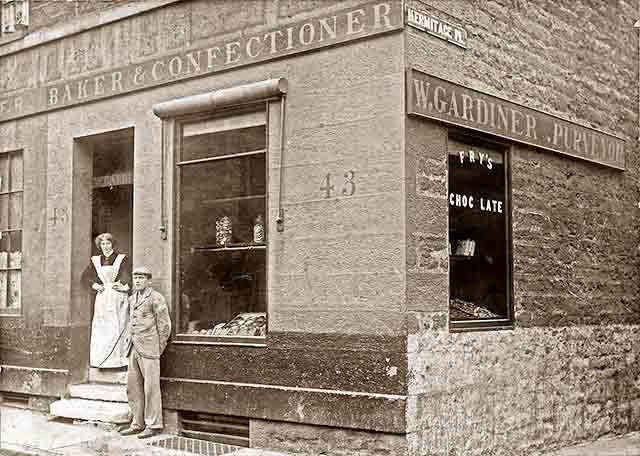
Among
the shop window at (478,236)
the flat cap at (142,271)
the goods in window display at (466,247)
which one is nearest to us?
the shop window at (478,236)

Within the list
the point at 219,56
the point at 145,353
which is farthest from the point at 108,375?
the point at 219,56

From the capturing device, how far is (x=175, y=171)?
9.11 m

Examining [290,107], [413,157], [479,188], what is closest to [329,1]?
[290,107]

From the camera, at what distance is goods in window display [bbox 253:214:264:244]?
8.44 meters

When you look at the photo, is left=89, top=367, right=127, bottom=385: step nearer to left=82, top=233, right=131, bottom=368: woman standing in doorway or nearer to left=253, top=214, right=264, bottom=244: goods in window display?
left=82, top=233, right=131, bottom=368: woman standing in doorway

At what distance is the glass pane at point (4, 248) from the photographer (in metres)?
11.2

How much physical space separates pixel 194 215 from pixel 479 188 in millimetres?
3085

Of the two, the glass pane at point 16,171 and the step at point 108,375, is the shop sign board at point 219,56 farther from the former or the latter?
the step at point 108,375

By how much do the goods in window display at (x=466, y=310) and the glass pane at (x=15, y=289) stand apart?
19.9 ft

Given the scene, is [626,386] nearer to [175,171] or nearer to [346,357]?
[346,357]

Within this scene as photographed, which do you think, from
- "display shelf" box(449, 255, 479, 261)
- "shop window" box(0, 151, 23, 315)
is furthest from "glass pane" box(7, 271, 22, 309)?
Result: "display shelf" box(449, 255, 479, 261)

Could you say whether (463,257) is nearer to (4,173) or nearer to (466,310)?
(466,310)

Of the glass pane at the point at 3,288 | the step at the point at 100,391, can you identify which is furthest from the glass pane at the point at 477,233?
the glass pane at the point at 3,288

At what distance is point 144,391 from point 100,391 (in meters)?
1.08
